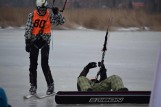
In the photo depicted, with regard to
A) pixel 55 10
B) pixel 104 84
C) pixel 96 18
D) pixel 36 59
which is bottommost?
pixel 96 18

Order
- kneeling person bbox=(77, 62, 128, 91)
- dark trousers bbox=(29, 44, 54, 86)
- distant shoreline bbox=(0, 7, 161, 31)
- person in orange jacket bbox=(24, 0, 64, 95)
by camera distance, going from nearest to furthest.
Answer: kneeling person bbox=(77, 62, 128, 91)
person in orange jacket bbox=(24, 0, 64, 95)
dark trousers bbox=(29, 44, 54, 86)
distant shoreline bbox=(0, 7, 161, 31)

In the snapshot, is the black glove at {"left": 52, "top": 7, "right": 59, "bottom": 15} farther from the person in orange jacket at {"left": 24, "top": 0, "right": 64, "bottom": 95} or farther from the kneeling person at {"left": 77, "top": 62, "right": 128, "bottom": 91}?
the kneeling person at {"left": 77, "top": 62, "right": 128, "bottom": 91}

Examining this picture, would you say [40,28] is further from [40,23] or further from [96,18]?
[96,18]

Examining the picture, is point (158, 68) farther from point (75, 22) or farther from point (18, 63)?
point (75, 22)

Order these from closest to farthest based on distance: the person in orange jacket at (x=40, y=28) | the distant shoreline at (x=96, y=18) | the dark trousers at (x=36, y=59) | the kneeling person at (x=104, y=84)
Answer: the kneeling person at (x=104, y=84) → the person in orange jacket at (x=40, y=28) → the dark trousers at (x=36, y=59) → the distant shoreline at (x=96, y=18)

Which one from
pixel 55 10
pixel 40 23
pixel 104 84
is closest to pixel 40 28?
pixel 40 23

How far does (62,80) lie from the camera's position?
8.47 m

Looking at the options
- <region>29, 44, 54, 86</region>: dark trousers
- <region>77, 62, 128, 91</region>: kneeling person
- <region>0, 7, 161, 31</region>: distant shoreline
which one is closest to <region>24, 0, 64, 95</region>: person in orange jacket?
<region>29, 44, 54, 86</region>: dark trousers

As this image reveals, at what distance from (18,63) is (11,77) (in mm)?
2590

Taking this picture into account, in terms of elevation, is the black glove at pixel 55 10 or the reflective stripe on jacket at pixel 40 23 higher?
the black glove at pixel 55 10

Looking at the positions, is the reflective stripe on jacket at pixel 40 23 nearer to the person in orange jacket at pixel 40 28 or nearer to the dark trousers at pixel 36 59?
the person in orange jacket at pixel 40 28

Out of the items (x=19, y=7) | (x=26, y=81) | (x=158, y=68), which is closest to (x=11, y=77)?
(x=26, y=81)

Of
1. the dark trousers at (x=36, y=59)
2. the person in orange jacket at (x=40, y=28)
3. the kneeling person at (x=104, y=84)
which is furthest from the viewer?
the dark trousers at (x=36, y=59)

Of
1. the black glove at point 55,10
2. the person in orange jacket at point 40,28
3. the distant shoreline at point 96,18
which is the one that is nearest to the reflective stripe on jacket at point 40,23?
the person in orange jacket at point 40,28
